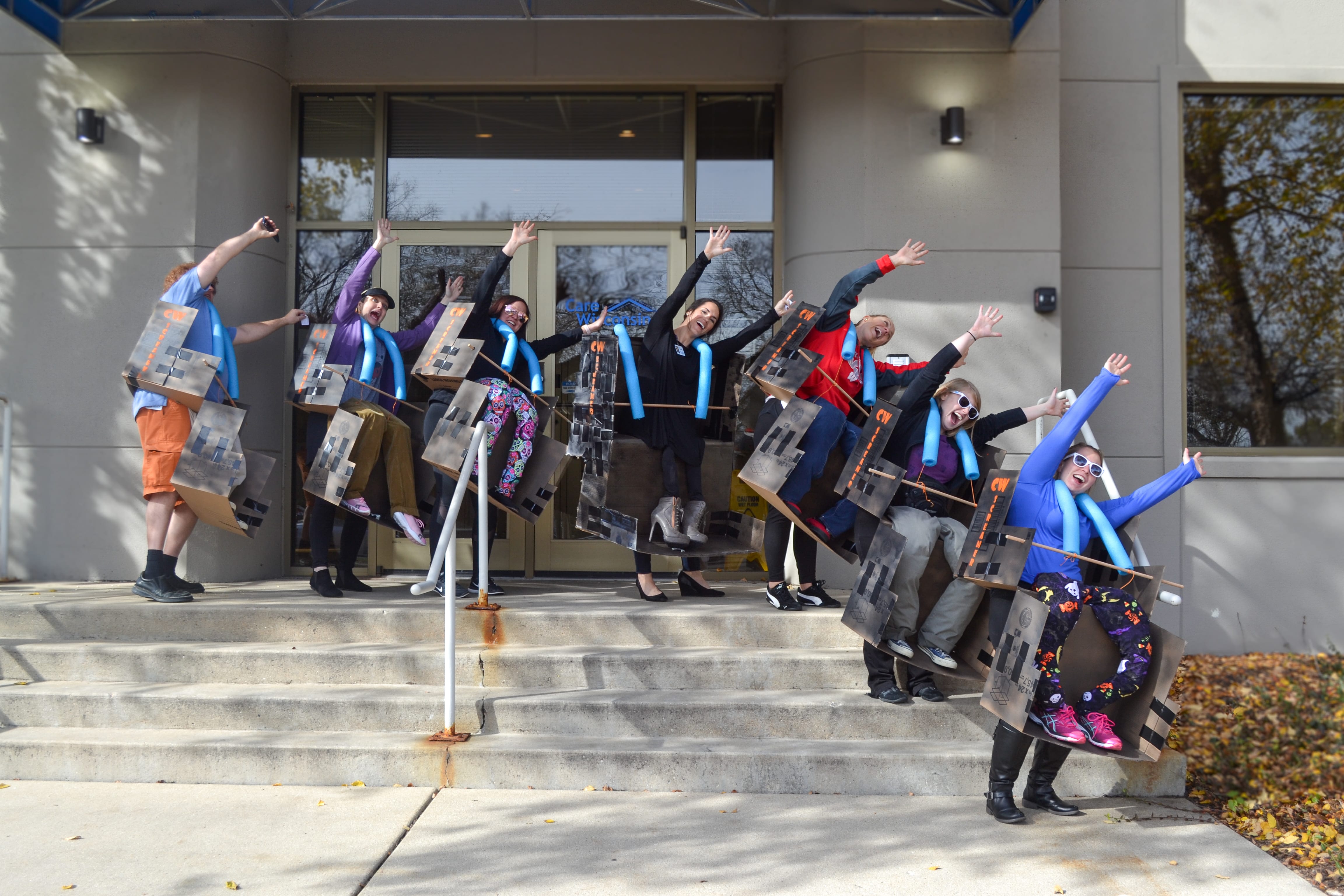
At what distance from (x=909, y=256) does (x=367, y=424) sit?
123 inches

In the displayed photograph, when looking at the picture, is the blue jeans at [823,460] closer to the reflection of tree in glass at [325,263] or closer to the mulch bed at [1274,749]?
the mulch bed at [1274,749]

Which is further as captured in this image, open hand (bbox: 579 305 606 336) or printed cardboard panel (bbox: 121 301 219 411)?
open hand (bbox: 579 305 606 336)

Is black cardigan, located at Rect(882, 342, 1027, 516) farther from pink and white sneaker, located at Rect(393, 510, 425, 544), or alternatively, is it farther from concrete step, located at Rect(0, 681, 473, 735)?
pink and white sneaker, located at Rect(393, 510, 425, 544)

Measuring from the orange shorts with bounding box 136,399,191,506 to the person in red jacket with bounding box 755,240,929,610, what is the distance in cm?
318

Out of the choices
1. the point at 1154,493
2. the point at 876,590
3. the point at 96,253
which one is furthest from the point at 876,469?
the point at 96,253

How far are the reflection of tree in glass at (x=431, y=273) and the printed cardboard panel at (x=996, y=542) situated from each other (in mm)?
4199

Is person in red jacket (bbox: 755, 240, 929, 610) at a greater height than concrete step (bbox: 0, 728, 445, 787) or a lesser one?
greater

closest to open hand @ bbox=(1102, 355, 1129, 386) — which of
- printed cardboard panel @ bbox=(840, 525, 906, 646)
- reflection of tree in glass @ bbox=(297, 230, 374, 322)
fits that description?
printed cardboard panel @ bbox=(840, 525, 906, 646)

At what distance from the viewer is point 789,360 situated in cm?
487

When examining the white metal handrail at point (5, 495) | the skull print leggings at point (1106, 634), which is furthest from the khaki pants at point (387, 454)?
the skull print leggings at point (1106, 634)

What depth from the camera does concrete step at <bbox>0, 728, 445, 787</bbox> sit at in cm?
405

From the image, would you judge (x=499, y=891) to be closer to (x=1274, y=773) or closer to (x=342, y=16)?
(x=1274, y=773)

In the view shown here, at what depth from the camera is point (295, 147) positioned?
7.14m

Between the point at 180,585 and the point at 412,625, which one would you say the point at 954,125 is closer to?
the point at 412,625
